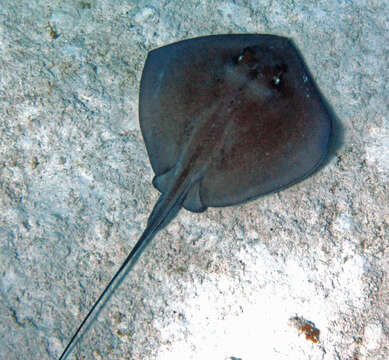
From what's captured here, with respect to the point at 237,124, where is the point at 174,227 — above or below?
below

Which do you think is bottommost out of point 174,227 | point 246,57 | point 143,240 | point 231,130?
point 174,227

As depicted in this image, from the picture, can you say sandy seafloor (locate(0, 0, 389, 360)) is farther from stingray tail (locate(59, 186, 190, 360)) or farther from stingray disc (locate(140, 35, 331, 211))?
stingray disc (locate(140, 35, 331, 211))

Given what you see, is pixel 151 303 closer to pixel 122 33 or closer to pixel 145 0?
pixel 122 33

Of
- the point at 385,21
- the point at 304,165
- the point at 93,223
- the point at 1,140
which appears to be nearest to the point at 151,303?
the point at 93,223

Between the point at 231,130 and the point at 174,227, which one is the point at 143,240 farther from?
the point at 231,130

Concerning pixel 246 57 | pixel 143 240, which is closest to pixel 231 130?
pixel 246 57

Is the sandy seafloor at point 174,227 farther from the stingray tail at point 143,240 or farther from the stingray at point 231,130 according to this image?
the stingray at point 231,130
